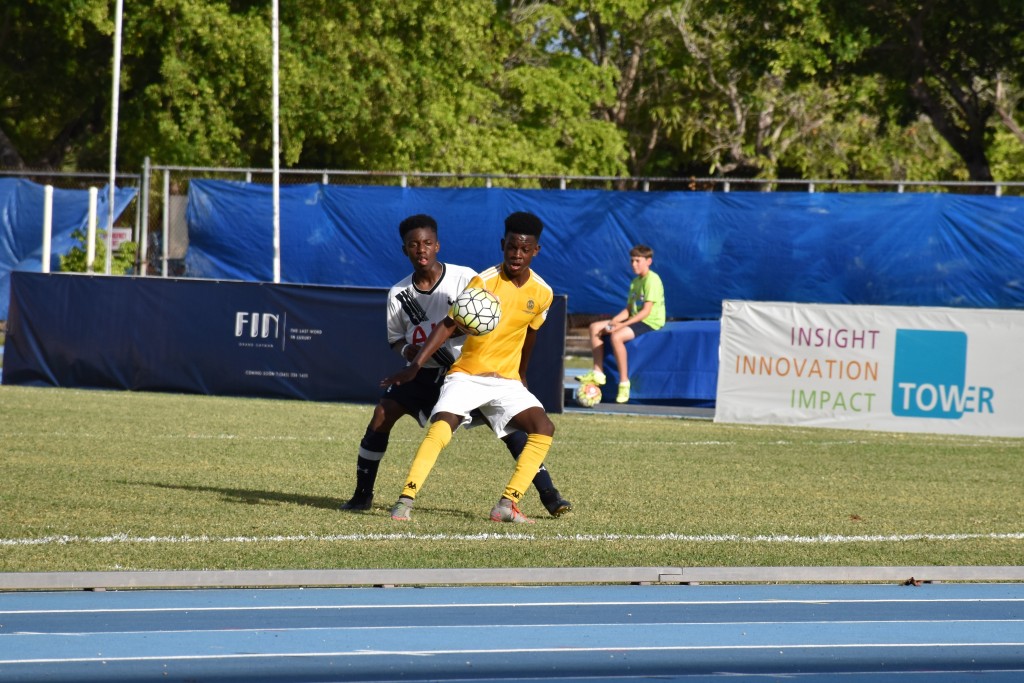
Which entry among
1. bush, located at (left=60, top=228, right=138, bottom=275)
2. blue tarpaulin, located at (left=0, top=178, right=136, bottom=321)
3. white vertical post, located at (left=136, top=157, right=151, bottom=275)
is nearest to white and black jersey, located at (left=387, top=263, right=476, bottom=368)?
white vertical post, located at (left=136, top=157, right=151, bottom=275)

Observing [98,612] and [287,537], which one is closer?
[98,612]

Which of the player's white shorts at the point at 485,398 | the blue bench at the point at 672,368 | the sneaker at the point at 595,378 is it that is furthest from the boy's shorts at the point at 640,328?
the player's white shorts at the point at 485,398

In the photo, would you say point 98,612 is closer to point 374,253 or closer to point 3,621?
point 3,621

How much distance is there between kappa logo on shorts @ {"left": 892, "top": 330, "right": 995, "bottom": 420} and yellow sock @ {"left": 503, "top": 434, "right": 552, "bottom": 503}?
859cm

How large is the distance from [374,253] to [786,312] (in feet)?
27.5

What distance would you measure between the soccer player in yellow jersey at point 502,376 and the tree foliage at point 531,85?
16124mm

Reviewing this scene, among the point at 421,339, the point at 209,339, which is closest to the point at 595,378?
the point at 209,339

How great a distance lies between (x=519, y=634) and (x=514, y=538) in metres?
2.12

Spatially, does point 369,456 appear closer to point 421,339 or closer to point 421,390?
point 421,390

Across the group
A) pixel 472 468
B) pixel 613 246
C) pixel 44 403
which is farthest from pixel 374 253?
pixel 472 468

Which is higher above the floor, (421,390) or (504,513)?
(421,390)

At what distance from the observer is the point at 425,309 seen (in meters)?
9.03

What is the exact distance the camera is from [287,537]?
812 centimetres

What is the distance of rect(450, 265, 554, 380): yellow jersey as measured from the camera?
341 inches
